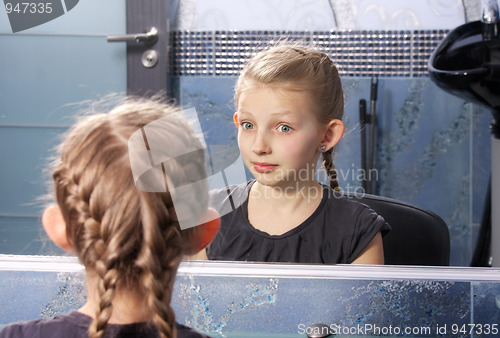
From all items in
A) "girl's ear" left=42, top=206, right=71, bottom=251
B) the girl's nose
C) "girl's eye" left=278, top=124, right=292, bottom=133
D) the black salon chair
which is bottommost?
the black salon chair

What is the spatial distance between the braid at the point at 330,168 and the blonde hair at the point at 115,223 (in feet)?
1.05

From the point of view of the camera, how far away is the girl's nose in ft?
2.60

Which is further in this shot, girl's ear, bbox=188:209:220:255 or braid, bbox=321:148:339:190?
braid, bbox=321:148:339:190

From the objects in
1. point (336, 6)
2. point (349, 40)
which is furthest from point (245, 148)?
point (336, 6)

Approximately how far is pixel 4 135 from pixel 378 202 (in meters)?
0.60

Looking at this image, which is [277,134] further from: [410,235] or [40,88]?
[40,88]

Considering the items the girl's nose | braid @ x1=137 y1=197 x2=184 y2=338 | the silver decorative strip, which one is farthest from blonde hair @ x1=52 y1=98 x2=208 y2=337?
the silver decorative strip

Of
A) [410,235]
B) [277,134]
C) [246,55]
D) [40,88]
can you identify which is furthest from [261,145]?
[40,88]

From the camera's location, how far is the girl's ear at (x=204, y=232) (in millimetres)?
604

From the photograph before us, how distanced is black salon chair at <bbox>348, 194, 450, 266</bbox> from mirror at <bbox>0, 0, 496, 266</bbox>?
0.08 feet

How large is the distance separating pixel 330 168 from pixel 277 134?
0.11 metres

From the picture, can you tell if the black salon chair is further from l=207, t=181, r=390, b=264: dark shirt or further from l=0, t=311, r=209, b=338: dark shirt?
l=0, t=311, r=209, b=338: dark shirt

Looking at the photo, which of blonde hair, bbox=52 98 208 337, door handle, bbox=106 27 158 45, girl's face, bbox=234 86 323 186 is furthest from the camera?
door handle, bbox=106 27 158 45

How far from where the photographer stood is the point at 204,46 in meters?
0.94
